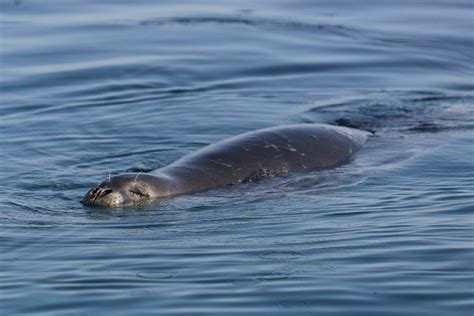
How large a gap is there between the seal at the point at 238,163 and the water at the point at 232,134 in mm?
191

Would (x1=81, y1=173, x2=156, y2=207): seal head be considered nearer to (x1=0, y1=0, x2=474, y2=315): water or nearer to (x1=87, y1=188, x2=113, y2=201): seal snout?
(x1=87, y1=188, x2=113, y2=201): seal snout

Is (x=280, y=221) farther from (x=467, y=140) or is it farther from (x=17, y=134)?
(x=17, y=134)

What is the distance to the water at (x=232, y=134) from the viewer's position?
8.45 m

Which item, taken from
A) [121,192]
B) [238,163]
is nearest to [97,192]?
[121,192]

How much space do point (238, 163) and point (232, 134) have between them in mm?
2381

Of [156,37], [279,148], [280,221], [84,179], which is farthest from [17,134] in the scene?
[156,37]

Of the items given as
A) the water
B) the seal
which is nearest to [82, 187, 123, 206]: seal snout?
the seal

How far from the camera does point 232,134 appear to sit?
14.1 metres

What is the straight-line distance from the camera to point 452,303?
806 centimetres

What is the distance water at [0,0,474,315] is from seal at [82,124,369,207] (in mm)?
191

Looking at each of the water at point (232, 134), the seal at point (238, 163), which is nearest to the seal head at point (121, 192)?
the seal at point (238, 163)

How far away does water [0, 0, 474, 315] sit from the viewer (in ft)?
27.7

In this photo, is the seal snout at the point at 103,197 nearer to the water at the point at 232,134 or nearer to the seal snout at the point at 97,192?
the seal snout at the point at 97,192

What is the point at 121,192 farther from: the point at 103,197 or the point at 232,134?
the point at 232,134
